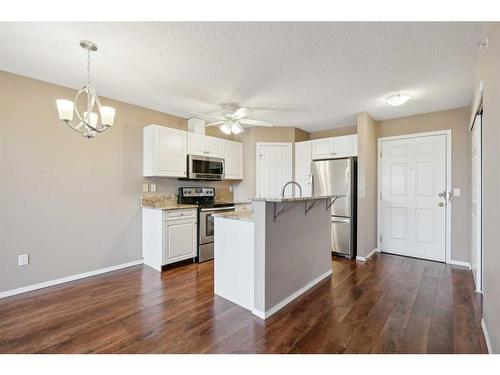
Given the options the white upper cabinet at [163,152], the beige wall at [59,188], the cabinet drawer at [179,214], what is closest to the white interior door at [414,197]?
the cabinet drawer at [179,214]

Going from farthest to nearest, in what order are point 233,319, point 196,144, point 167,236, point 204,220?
1. point 196,144
2. point 204,220
3. point 167,236
4. point 233,319

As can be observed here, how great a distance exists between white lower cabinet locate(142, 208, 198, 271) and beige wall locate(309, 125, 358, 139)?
315 cm

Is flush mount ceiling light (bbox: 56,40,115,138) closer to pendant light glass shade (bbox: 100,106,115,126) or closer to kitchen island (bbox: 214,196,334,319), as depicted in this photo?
pendant light glass shade (bbox: 100,106,115,126)

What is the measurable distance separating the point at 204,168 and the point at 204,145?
406 mm

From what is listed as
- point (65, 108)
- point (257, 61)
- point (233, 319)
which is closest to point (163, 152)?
point (65, 108)

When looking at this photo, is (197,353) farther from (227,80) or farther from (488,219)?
(227,80)

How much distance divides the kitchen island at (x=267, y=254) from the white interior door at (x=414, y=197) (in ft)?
6.84

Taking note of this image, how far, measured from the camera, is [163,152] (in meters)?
3.58

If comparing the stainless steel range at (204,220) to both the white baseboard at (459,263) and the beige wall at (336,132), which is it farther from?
the white baseboard at (459,263)

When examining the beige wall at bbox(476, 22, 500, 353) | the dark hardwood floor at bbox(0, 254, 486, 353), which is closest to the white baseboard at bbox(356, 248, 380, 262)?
the dark hardwood floor at bbox(0, 254, 486, 353)

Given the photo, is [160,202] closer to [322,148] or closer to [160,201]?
[160,201]

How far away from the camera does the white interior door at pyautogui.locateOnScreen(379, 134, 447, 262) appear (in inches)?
146

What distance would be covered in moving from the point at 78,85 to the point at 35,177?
1179 millimetres

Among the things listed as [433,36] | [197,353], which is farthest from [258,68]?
[197,353]
